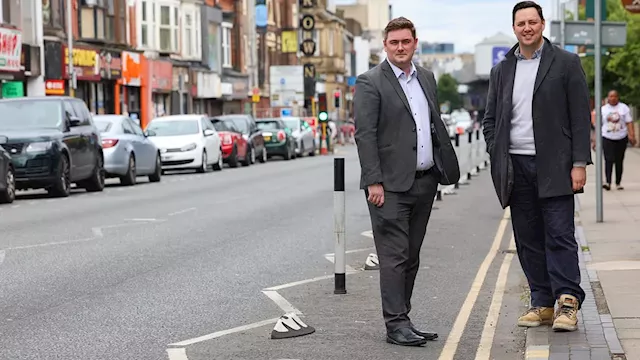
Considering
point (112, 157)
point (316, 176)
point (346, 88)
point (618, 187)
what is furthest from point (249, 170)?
point (346, 88)

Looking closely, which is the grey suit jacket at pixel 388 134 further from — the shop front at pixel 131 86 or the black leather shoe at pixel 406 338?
the shop front at pixel 131 86

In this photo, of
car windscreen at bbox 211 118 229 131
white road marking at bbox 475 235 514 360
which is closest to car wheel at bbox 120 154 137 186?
car windscreen at bbox 211 118 229 131

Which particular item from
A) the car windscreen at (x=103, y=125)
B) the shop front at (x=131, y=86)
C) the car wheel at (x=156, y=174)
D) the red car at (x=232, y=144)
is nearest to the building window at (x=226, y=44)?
the shop front at (x=131, y=86)

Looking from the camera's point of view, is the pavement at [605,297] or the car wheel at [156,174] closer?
the pavement at [605,297]

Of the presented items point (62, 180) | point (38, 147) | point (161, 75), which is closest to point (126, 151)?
point (62, 180)

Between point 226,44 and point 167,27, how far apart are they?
13.8 metres

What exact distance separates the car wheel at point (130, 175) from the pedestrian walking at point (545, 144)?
21.1 meters

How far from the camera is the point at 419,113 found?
8.73m

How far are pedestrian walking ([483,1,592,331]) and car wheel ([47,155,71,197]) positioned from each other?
1627cm

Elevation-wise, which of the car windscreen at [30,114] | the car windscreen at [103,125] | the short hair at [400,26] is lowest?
the car windscreen at [103,125]

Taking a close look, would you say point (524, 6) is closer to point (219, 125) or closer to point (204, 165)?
point (204, 165)

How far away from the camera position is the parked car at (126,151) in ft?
95.2

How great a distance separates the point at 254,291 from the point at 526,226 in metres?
3.02

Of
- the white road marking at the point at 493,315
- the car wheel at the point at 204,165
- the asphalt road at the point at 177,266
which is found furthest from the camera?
the car wheel at the point at 204,165
